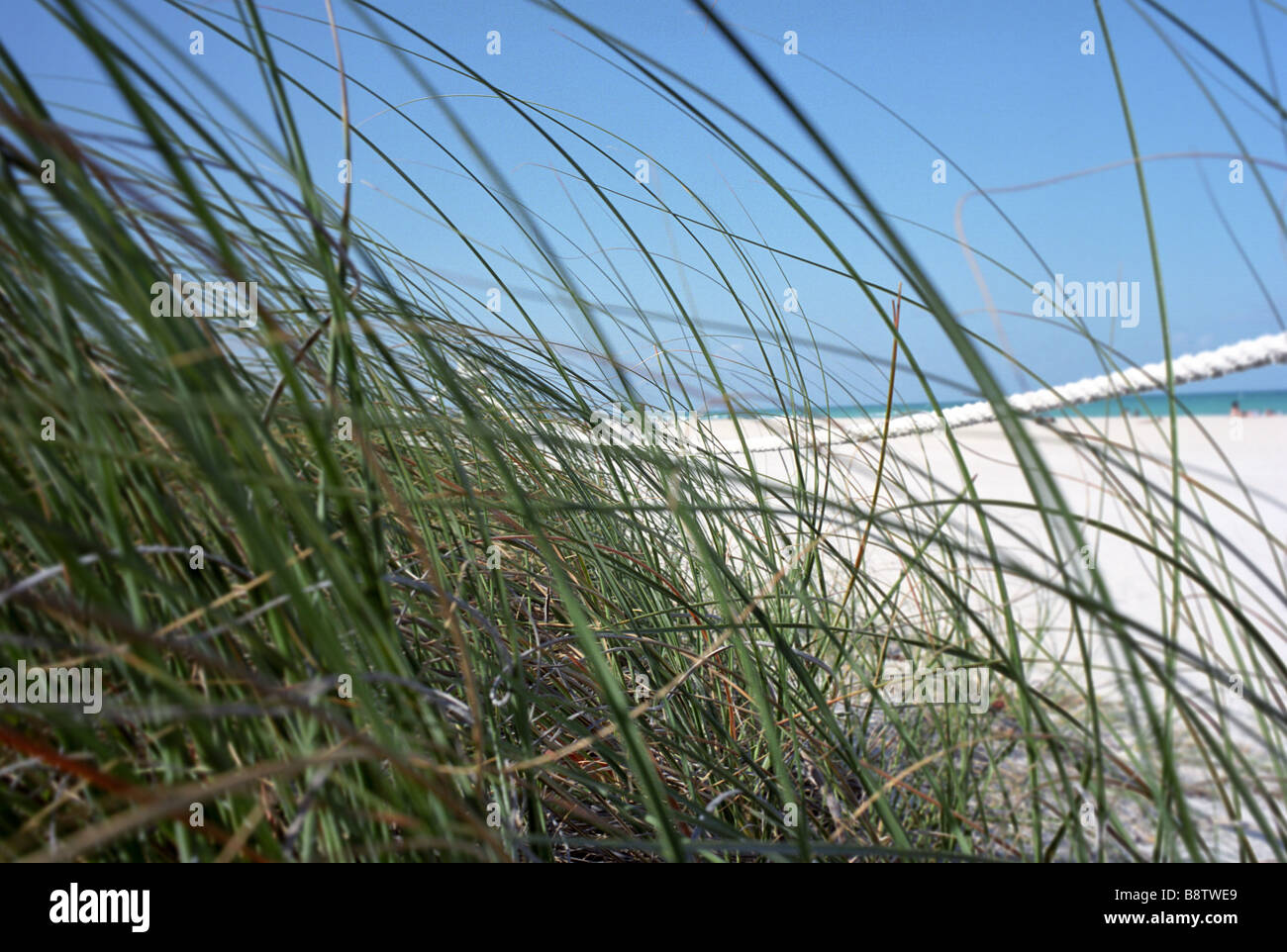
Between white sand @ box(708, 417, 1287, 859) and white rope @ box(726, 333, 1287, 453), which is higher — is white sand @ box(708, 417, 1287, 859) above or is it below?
below

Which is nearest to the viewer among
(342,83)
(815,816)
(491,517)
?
(342,83)

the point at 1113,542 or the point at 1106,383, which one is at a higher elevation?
the point at 1106,383

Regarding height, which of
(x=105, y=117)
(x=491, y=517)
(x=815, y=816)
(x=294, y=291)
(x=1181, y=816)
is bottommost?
(x=815, y=816)

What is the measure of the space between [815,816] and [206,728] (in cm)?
57

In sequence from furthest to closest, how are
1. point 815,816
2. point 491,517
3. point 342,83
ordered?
point 491,517, point 815,816, point 342,83

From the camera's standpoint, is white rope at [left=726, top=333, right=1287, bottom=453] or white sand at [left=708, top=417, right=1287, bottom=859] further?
white rope at [left=726, top=333, right=1287, bottom=453]

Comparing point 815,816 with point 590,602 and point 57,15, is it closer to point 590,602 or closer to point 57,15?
point 590,602

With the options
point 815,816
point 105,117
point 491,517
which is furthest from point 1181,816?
point 105,117

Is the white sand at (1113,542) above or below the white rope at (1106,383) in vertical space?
below

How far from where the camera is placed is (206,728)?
43 centimetres

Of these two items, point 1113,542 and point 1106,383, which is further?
point 1113,542

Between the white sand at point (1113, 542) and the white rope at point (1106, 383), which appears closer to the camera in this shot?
the white sand at point (1113, 542)

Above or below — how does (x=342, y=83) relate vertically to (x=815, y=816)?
above
